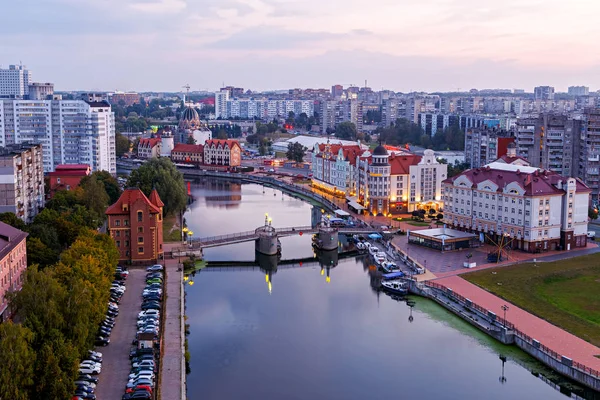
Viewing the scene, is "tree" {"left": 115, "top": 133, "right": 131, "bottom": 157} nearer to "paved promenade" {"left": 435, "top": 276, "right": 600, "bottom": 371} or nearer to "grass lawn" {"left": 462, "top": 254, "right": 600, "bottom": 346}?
"grass lawn" {"left": 462, "top": 254, "right": 600, "bottom": 346}

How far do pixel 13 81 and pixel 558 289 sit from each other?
95.9 m

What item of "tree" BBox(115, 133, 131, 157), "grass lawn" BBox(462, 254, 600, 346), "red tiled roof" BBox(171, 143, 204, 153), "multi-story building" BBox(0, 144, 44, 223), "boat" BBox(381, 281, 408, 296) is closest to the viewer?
"grass lawn" BBox(462, 254, 600, 346)

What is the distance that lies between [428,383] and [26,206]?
69.6 feet

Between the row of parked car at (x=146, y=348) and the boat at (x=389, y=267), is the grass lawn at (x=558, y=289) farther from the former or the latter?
the row of parked car at (x=146, y=348)

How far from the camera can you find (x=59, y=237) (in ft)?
87.7

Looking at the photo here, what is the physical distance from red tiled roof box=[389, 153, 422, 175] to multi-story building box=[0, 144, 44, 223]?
60.7ft

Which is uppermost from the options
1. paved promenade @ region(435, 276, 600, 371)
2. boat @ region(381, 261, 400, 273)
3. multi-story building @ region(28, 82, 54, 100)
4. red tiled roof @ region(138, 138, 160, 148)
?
multi-story building @ region(28, 82, 54, 100)

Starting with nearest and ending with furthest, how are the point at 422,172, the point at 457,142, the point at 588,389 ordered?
the point at 588,389 → the point at 422,172 → the point at 457,142

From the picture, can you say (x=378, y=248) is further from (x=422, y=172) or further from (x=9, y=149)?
(x=9, y=149)

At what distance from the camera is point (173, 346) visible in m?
18.5

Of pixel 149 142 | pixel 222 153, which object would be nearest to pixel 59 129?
pixel 222 153

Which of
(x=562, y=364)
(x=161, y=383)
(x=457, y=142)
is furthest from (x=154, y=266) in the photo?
(x=457, y=142)

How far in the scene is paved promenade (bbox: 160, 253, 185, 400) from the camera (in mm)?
15828

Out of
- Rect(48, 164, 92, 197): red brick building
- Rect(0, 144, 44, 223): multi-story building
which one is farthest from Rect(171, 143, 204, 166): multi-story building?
Rect(0, 144, 44, 223): multi-story building
